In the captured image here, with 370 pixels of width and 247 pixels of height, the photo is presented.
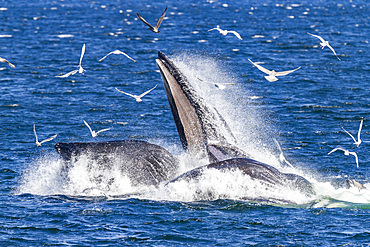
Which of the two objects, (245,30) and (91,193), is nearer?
(91,193)

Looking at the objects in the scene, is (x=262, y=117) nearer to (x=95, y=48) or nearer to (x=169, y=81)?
(x=169, y=81)

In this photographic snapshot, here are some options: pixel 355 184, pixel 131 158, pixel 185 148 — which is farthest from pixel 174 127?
pixel 355 184

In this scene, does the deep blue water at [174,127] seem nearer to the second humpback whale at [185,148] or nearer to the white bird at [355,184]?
the white bird at [355,184]

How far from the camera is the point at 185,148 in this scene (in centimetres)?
1708

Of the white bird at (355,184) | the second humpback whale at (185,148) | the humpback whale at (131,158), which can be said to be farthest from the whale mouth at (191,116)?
the white bird at (355,184)

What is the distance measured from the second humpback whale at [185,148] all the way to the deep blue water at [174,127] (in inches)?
12.9

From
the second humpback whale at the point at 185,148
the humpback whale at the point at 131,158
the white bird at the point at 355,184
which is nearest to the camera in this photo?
the second humpback whale at the point at 185,148

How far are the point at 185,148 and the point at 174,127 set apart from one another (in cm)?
982

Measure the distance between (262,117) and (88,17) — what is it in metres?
49.3

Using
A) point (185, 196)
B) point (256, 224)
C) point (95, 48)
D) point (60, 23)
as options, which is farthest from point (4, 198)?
point (60, 23)

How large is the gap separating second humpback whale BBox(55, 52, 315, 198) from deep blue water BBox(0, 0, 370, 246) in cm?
33

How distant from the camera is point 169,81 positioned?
1655 centimetres

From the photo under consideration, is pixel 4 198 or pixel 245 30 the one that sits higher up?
pixel 4 198

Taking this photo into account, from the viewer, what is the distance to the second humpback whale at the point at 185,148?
16.5m
